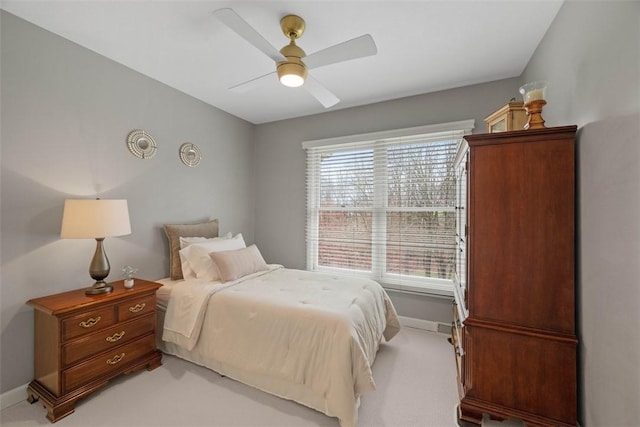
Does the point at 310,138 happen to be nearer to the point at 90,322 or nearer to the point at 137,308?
the point at 137,308

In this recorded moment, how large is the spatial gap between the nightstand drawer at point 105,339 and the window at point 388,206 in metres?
2.05

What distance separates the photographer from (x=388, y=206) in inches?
127

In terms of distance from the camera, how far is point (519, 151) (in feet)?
4.81

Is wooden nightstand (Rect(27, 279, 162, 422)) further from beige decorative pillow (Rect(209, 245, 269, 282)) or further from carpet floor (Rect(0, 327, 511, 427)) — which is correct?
beige decorative pillow (Rect(209, 245, 269, 282))

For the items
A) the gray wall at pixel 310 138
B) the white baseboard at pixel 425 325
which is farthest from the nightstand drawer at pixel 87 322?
the white baseboard at pixel 425 325

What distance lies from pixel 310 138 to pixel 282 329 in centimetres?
266

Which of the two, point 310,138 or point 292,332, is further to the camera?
point 310,138

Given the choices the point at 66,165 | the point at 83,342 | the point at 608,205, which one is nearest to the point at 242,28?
the point at 66,165

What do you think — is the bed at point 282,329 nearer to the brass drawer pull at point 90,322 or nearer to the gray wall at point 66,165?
the brass drawer pull at point 90,322

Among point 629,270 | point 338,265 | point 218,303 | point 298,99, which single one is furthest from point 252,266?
point 629,270

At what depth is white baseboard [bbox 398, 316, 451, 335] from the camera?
A: 2.92m

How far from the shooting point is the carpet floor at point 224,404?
1.68 meters

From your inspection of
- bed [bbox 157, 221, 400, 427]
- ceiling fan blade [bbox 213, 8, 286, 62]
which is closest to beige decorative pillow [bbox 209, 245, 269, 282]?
bed [bbox 157, 221, 400, 427]

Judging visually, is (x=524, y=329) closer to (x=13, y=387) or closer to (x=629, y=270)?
(x=629, y=270)
